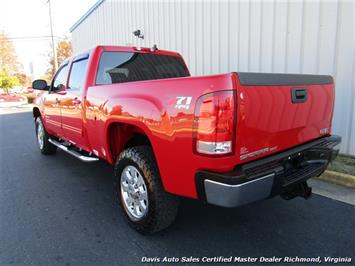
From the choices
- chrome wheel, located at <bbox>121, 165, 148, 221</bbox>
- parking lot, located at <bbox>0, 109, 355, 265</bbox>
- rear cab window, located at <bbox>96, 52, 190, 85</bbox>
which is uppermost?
rear cab window, located at <bbox>96, 52, 190, 85</bbox>

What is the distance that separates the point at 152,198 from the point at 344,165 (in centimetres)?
326

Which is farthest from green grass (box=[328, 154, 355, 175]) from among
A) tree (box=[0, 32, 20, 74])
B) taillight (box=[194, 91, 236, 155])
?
tree (box=[0, 32, 20, 74])

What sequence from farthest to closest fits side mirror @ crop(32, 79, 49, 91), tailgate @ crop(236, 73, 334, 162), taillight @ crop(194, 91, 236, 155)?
1. side mirror @ crop(32, 79, 49, 91)
2. tailgate @ crop(236, 73, 334, 162)
3. taillight @ crop(194, 91, 236, 155)

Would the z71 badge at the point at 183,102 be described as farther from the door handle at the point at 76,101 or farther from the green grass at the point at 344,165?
the green grass at the point at 344,165

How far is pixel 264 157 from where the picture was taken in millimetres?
2309

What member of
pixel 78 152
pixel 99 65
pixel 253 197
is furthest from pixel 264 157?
pixel 78 152

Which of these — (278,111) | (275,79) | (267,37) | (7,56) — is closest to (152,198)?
(278,111)

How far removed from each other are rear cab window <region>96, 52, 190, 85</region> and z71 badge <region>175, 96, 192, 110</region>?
5.93 feet

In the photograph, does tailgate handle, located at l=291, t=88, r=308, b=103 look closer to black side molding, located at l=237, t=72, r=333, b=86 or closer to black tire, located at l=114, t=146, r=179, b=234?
black side molding, located at l=237, t=72, r=333, b=86

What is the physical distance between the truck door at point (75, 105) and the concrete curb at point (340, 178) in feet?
11.3

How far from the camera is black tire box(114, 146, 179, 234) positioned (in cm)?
258

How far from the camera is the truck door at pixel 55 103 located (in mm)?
4711

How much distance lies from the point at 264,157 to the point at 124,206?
158 cm

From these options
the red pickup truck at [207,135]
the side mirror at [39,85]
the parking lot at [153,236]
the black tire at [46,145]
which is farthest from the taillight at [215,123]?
the black tire at [46,145]
